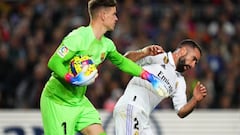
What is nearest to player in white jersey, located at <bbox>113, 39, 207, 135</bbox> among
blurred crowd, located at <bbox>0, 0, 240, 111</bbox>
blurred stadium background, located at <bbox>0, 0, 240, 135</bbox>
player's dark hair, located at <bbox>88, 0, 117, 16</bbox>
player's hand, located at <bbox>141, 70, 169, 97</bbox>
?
player's hand, located at <bbox>141, 70, 169, 97</bbox>

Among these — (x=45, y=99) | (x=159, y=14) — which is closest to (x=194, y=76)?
(x=159, y=14)

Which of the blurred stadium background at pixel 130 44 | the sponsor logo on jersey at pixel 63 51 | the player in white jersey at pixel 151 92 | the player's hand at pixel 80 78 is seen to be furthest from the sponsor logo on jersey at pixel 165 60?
the blurred stadium background at pixel 130 44

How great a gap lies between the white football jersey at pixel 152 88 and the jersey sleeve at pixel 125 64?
587mm

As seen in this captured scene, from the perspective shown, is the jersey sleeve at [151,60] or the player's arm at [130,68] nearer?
the player's arm at [130,68]

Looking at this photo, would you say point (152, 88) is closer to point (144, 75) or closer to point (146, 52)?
point (146, 52)

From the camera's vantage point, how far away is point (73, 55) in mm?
8375

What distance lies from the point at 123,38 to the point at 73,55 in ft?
23.1

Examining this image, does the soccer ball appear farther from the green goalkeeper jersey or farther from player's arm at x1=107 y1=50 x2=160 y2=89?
player's arm at x1=107 y1=50 x2=160 y2=89

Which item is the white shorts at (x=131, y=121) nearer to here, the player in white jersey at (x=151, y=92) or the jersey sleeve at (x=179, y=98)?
the player in white jersey at (x=151, y=92)

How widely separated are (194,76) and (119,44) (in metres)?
1.51

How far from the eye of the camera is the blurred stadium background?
13969mm

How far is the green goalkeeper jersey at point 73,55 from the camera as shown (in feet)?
27.2

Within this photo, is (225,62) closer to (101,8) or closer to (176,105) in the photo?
(176,105)

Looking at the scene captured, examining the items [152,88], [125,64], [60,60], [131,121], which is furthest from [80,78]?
[152,88]
